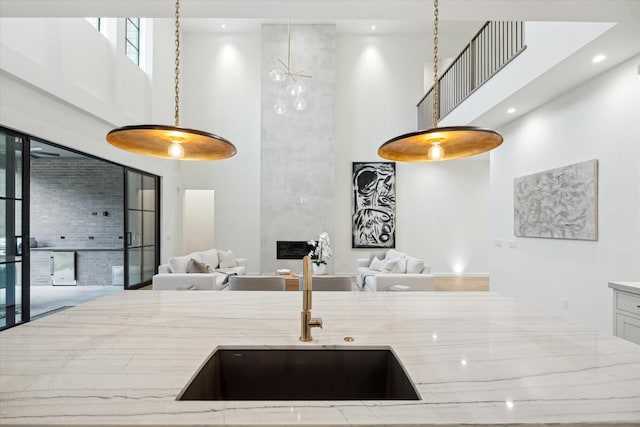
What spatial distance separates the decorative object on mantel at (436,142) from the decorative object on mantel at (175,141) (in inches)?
34.3

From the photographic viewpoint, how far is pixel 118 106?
17.3 feet

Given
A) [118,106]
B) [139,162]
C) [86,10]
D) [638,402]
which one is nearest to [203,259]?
[139,162]

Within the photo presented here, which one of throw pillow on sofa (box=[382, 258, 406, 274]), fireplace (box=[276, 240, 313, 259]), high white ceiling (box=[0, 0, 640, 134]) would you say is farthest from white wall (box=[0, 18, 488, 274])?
high white ceiling (box=[0, 0, 640, 134])

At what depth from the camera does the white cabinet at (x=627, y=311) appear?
A: 2.25 meters

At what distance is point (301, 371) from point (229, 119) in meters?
7.50

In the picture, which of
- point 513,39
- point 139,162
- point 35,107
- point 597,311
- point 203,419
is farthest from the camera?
point 139,162

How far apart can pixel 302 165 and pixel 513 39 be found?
437cm

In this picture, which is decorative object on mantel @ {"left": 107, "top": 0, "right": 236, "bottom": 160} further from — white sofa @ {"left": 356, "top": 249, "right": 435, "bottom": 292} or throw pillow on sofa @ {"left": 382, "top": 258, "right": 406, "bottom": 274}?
throw pillow on sofa @ {"left": 382, "top": 258, "right": 406, "bottom": 274}

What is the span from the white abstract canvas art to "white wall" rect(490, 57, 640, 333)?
0.08 meters

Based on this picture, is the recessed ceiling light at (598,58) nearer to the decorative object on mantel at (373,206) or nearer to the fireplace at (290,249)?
the decorative object on mantel at (373,206)

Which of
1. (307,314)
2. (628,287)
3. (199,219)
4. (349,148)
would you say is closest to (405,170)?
(349,148)

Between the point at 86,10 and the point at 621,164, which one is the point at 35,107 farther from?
the point at 621,164

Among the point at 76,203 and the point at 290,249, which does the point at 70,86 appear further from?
the point at 290,249

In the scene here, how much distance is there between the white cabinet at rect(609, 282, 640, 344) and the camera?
7.38ft
